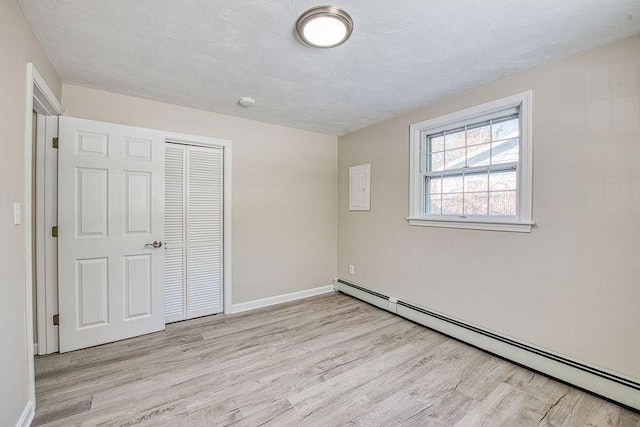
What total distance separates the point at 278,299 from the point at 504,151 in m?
3.02

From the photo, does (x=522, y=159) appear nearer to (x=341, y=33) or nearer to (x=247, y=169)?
(x=341, y=33)

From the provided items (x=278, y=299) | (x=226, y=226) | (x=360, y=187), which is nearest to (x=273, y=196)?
(x=226, y=226)

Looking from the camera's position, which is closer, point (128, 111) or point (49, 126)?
point (49, 126)

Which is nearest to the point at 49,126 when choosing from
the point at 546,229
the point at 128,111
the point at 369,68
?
the point at 128,111

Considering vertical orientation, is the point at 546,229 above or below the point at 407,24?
below

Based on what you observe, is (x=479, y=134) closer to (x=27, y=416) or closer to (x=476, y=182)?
(x=476, y=182)

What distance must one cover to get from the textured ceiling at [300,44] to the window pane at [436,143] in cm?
43

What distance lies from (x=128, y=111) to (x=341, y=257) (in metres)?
3.14

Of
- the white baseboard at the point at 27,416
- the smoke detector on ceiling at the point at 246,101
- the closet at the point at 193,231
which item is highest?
the smoke detector on ceiling at the point at 246,101

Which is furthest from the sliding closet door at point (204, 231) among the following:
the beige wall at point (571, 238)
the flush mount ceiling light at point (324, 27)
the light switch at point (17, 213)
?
the beige wall at point (571, 238)

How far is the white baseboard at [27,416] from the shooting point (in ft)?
5.04

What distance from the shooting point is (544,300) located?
2164mm

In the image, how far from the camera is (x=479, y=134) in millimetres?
2672

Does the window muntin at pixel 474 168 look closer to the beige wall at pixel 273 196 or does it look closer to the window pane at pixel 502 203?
the window pane at pixel 502 203
